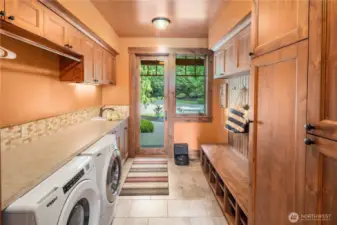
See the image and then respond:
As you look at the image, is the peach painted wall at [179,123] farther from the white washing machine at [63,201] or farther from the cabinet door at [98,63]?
the white washing machine at [63,201]

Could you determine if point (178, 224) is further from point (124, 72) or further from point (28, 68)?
point (124, 72)

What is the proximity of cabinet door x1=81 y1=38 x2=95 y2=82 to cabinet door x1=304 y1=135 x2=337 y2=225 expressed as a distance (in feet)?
9.02

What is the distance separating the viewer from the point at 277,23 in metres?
1.44

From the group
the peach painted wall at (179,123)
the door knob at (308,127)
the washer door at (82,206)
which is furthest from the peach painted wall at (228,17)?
the washer door at (82,206)

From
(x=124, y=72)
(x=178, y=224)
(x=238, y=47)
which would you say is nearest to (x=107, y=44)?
(x=124, y=72)

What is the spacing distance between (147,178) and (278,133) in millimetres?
2870

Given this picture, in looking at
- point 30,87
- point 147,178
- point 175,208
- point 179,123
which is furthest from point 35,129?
point 179,123

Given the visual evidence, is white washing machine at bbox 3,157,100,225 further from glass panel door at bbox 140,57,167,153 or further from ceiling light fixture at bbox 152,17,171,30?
glass panel door at bbox 140,57,167,153

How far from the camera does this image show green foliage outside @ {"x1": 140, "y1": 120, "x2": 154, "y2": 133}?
5.26 metres

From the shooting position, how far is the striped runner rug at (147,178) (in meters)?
3.43

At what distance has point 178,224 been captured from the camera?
259 centimetres

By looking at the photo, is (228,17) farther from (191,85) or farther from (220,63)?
(191,85)

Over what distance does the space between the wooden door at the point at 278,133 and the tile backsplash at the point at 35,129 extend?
1600mm

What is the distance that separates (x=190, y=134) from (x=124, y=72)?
76.4 inches
